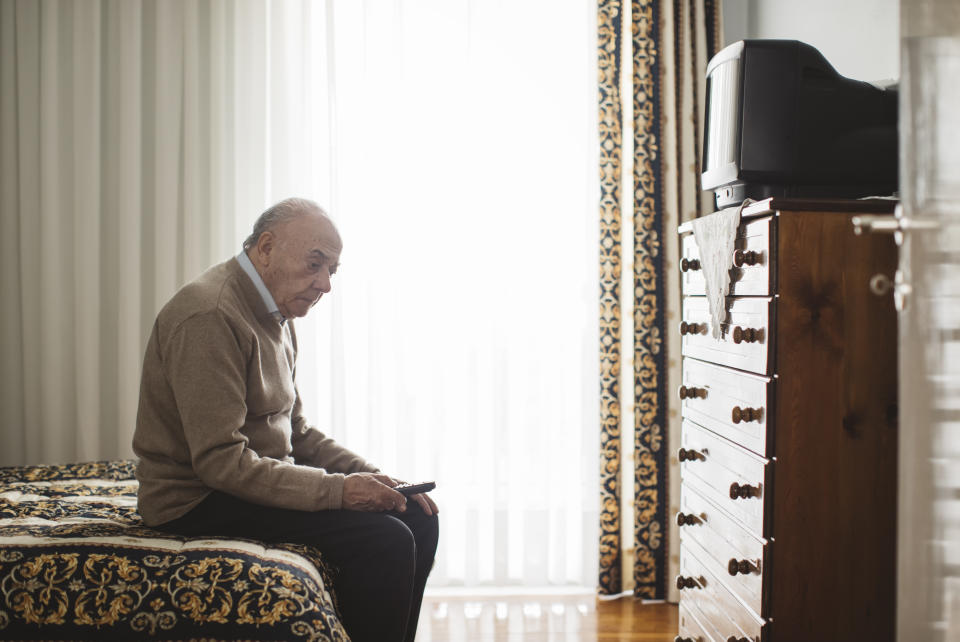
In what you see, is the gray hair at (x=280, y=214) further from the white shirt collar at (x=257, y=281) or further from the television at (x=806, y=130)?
the television at (x=806, y=130)

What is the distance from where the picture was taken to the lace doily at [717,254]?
71.7 inches

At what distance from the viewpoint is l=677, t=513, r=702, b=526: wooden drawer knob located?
2.14 metres

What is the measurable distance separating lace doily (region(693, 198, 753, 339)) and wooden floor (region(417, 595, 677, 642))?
4.31 ft

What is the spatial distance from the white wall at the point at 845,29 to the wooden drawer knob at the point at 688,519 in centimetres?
133

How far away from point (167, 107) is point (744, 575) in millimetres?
2668

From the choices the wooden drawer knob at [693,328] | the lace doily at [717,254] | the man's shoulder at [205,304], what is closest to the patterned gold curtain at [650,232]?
the wooden drawer knob at [693,328]

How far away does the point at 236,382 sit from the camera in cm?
172

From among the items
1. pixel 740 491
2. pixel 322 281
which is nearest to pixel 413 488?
pixel 322 281

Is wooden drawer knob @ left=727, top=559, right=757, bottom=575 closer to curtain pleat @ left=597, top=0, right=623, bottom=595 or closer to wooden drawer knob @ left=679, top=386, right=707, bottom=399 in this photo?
wooden drawer knob @ left=679, top=386, right=707, bottom=399

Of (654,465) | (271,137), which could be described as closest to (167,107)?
(271,137)

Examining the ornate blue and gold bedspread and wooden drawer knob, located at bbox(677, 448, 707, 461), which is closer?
the ornate blue and gold bedspread

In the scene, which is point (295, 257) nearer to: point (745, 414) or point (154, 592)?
point (154, 592)

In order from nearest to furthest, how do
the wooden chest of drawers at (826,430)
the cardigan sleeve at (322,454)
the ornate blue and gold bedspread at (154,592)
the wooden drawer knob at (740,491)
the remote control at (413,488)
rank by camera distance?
the ornate blue and gold bedspread at (154,592)
the wooden chest of drawers at (826,430)
the wooden drawer knob at (740,491)
the remote control at (413,488)
the cardigan sleeve at (322,454)

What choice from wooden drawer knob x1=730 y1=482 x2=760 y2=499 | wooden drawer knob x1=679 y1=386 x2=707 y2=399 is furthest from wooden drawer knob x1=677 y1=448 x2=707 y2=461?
wooden drawer knob x1=730 y1=482 x2=760 y2=499
